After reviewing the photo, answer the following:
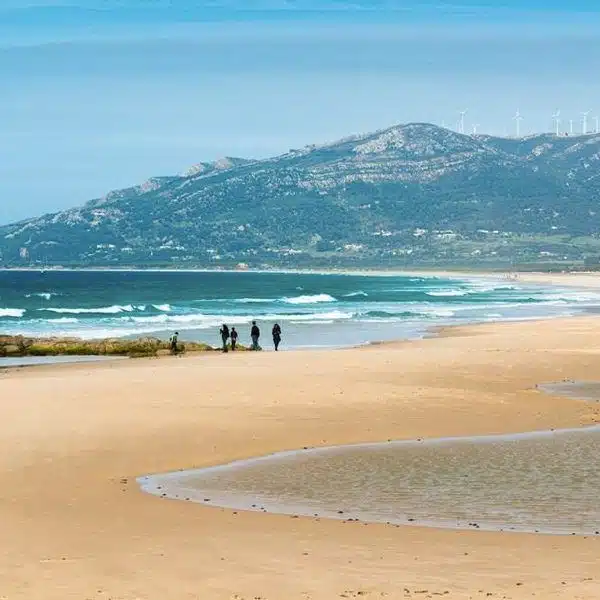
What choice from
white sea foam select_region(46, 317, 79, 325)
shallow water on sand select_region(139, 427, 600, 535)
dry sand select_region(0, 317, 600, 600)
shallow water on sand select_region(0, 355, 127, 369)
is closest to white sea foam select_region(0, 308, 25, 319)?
white sea foam select_region(46, 317, 79, 325)

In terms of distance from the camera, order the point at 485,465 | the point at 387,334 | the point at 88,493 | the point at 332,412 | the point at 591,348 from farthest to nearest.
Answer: the point at 387,334
the point at 591,348
the point at 332,412
the point at 485,465
the point at 88,493

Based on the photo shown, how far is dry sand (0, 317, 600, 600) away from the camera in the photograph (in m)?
12.1

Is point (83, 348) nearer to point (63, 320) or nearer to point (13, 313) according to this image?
point (63, 320)

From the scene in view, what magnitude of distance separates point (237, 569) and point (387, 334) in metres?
48.2

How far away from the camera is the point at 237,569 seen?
12.6 meters

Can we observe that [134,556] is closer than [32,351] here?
Yes

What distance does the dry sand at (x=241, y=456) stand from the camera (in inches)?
478

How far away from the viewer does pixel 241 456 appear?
68.0 feet

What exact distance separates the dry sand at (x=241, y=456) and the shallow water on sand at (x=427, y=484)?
2.14ft

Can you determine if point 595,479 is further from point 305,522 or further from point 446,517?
point 305,522

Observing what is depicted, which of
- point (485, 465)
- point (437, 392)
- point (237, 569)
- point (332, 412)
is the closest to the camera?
point (237, 569)

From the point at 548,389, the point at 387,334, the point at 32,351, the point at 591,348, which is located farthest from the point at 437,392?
the point at 387,334

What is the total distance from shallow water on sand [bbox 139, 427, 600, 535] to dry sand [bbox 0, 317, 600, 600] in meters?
0.65

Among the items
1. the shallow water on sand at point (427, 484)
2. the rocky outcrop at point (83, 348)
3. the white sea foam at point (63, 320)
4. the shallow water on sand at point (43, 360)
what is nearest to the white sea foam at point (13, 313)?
the white sea foam at point (63, 320)
